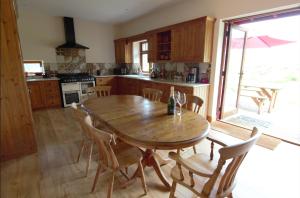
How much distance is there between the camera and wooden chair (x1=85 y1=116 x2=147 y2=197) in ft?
4.25

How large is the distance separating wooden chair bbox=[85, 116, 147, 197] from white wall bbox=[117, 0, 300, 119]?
248 cm

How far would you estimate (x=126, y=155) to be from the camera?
166cm

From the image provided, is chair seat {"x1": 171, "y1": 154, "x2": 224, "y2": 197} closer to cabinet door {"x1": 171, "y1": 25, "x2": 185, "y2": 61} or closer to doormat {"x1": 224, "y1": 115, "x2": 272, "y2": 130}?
doormat {"x1": 224, "y1": 115, "x2": 272, "y2": 130}

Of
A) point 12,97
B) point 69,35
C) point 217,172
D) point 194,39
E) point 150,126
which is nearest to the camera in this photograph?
point 217,172

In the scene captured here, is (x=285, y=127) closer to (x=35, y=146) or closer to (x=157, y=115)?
(x=157, y=115)

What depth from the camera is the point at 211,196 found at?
3.78ft

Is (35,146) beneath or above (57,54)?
beneath

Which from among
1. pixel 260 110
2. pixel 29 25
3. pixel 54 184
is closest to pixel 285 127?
pixel 260 110

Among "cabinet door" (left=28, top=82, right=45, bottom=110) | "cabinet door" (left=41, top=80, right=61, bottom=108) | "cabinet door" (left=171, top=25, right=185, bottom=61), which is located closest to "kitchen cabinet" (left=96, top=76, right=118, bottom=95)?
"cabinet door" (left=41, top=80, right=61, bottom=108)

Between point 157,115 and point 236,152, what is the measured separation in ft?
3.18

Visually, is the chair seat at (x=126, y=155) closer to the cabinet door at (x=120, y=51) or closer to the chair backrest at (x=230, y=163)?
the chair backrest at (x=230, y=163)

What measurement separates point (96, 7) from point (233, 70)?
366 centimetres

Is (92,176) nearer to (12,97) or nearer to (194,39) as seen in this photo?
(12,97)

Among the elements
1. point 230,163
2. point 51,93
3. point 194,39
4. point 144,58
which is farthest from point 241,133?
point 51,93
